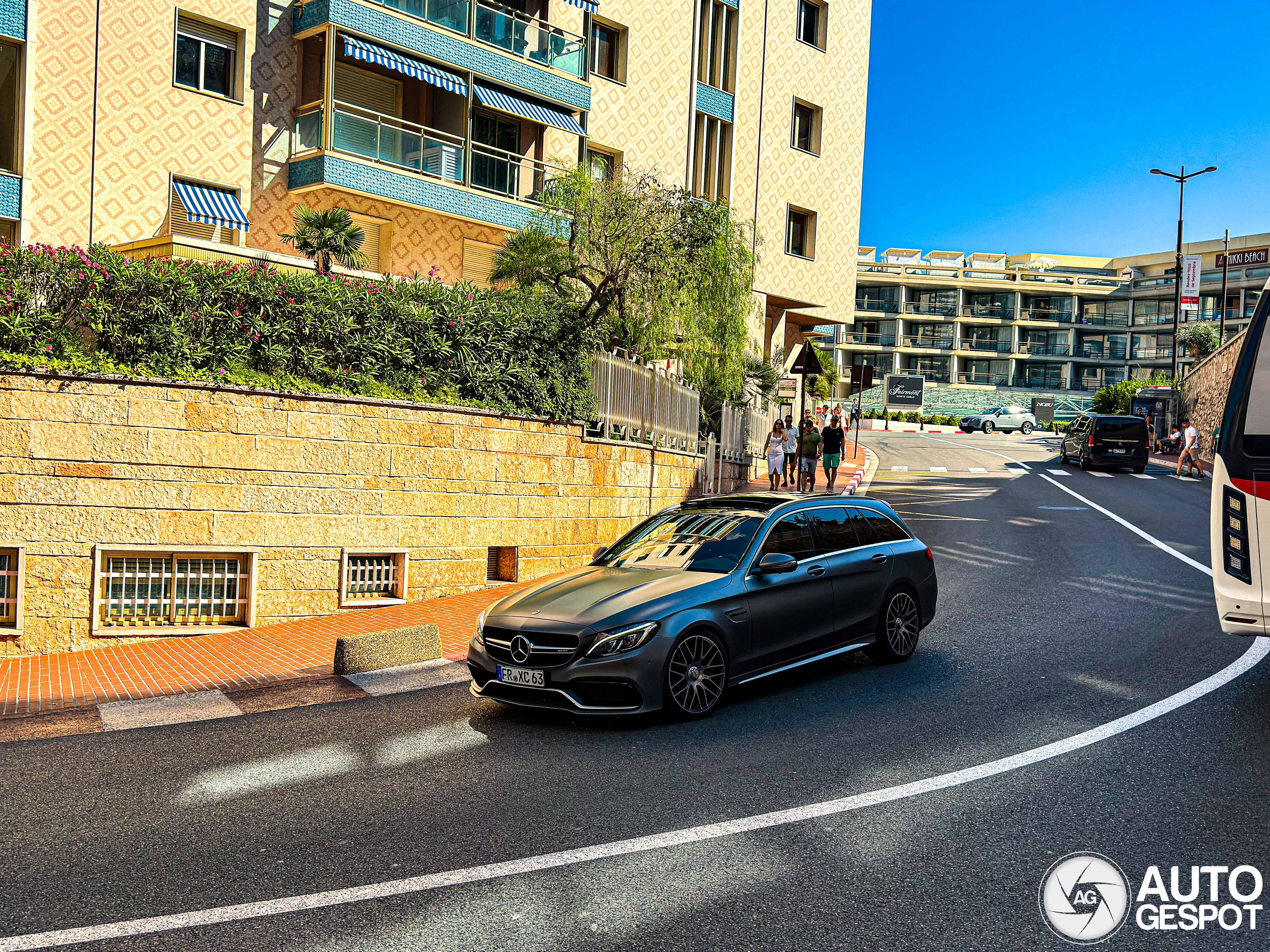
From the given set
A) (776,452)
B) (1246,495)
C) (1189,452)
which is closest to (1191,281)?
(1189,452)

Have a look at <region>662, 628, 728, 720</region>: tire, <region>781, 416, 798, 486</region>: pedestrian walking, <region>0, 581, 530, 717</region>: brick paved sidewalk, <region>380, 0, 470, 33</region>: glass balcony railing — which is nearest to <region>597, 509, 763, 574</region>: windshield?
<region>662, 628, 728, 720</region>: tire

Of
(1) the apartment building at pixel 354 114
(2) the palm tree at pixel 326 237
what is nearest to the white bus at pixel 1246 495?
(1) the apartment building at pixel 354 114

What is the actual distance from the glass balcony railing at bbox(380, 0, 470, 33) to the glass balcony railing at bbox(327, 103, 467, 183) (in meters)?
2.13

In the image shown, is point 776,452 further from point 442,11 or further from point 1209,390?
point 1209,390

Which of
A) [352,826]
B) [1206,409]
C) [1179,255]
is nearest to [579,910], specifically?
[352,826]

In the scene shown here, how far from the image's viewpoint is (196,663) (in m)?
9.26

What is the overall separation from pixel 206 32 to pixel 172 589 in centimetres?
1331

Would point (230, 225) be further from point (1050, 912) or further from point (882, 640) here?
point (1050, 912)

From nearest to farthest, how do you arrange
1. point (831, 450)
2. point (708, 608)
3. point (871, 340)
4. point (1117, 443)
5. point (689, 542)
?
point (708, 608), point (689, 542), point (831, 450), point (1117, 443), point (871, 340)

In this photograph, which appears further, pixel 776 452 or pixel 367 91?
pixel 776 452

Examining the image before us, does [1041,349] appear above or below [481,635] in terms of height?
above

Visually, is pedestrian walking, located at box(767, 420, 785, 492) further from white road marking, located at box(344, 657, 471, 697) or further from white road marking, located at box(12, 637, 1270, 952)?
white road marking, located at box(12, 637, 1270, 952)

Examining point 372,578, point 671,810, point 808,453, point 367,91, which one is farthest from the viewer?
point 808,453

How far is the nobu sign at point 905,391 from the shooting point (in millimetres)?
89688
